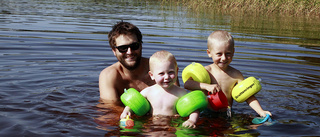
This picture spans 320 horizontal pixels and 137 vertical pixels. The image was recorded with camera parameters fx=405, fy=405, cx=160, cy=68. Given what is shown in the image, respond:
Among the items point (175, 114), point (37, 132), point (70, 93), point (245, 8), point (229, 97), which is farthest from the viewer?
point (245, 8)

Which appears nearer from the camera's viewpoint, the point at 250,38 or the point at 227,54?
the point at 227,54

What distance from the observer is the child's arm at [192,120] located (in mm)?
5020

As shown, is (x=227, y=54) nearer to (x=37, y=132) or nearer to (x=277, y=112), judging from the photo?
(x=277, y=112)

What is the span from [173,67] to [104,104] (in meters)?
1.78

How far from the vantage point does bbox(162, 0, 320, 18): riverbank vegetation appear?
22344 millimetres

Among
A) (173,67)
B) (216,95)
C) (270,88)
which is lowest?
(270,88)

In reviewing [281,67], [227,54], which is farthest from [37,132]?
[281,67]

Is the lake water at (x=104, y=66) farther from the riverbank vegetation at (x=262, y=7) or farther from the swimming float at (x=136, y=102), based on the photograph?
the riverbank vegetation at (x=262, y=7)

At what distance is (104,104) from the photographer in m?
6.38

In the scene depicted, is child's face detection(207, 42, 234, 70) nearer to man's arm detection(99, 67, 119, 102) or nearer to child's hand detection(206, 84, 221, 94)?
child's hand detection(206, 84, 221, 94)

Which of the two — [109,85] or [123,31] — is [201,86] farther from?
[109,85]

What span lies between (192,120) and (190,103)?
22cm

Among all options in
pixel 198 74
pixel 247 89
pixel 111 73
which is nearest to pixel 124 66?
pixel 111 73

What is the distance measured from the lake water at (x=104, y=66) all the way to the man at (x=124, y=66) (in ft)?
1.18
